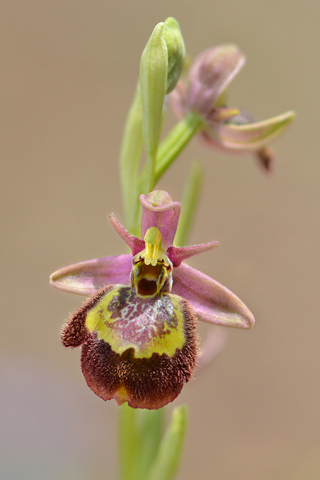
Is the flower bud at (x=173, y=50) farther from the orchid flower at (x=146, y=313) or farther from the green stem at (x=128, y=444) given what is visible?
the green stem at (x=128, y=444)

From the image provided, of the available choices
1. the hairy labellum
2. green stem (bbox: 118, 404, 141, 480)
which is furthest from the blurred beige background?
the hairy labellum

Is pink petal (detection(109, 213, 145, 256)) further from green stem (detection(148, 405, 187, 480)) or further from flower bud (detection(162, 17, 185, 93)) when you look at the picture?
green stem (detection(148, 405, 187, 480))

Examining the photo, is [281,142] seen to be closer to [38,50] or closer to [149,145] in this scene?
[38,50]

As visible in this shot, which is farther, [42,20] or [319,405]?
[42,20]

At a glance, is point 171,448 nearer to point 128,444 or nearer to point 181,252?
point 128,444

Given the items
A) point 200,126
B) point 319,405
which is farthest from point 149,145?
point 319,405
